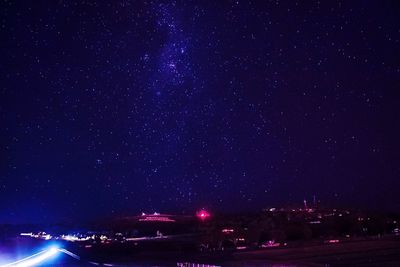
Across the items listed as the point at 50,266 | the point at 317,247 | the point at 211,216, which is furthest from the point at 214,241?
the point at 211,216

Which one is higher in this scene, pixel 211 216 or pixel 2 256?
pixel 211 216

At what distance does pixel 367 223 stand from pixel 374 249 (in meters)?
39.1

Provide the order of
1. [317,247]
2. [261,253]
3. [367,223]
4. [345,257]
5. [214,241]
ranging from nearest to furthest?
1. [345,257]
2. [261,253]
3. [317,247]
4. [214,241]
5. [367,223]

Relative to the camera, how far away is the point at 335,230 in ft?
219

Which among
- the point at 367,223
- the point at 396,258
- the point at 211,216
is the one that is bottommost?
the point at 396,258

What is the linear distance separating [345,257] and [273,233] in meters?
24.6

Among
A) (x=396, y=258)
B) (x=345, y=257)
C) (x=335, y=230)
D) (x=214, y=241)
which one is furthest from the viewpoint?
(x=335, y=230)

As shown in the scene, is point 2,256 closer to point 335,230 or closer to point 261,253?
point 261,253

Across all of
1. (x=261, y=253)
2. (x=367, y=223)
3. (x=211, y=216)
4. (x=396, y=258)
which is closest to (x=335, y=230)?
(x=367, y=223)

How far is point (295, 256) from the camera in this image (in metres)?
34.2

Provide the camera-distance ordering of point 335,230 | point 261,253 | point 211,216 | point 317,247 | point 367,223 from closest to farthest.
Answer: point 261,253 → point 317,247 → point 335,230 → point 367,223 → point 211,216

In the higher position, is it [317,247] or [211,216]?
[211,216]

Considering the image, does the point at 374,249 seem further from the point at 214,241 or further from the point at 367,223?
the point at 367,223

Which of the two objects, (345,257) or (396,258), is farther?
(345,257)
